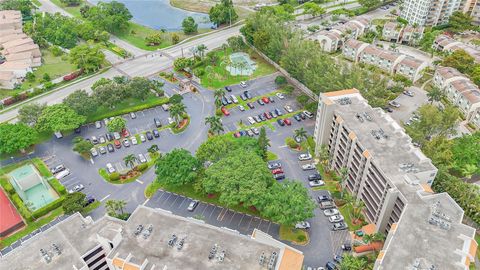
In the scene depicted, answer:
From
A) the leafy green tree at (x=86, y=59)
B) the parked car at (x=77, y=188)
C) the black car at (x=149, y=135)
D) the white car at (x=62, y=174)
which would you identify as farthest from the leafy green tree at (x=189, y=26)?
the parked car at (x=77, y=188)

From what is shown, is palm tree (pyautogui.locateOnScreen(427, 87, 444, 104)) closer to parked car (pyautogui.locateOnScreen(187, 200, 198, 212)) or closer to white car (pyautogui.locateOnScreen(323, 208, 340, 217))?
white car (pyautogui.locateOnScreen(323, 208, 340, 217))

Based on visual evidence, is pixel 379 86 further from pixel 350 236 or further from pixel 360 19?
pixel 360 19

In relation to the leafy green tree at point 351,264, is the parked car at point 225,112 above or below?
below

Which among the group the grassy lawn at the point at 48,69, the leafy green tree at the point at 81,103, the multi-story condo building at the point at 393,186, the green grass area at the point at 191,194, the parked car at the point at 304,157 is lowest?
the green grass area at the point at 191,194

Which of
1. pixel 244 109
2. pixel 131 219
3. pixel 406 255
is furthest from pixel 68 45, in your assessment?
pixel 406 255

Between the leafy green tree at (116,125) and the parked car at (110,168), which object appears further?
the leafy green tree at (116,125)

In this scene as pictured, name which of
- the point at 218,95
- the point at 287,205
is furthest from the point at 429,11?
the point at 287,205

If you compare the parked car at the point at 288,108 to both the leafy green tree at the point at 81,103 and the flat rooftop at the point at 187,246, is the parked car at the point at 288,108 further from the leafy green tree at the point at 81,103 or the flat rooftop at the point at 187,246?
the flat rooftop at the point at 187,246
